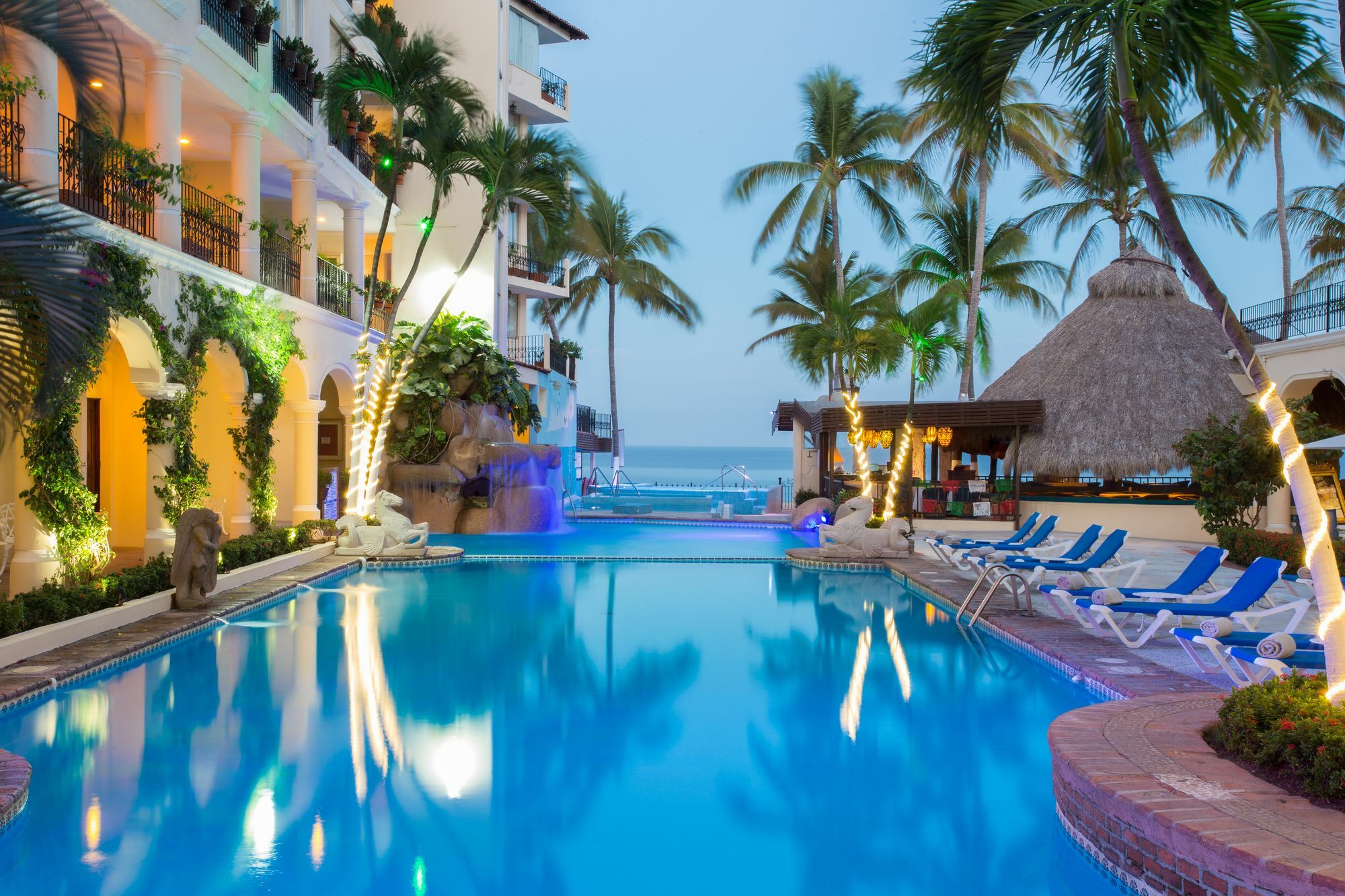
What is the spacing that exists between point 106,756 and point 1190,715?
20.0 feet

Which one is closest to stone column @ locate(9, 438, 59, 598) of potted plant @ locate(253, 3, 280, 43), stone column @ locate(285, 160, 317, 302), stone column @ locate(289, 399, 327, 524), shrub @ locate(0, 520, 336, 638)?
shrub @ locate(0, 520, 336, 638)

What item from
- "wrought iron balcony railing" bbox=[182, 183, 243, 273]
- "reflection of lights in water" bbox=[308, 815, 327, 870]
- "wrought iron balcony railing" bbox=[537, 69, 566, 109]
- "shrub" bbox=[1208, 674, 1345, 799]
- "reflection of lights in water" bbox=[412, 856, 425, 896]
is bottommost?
"reflection of lights in water" bbox=[412, 856, 425, 896]

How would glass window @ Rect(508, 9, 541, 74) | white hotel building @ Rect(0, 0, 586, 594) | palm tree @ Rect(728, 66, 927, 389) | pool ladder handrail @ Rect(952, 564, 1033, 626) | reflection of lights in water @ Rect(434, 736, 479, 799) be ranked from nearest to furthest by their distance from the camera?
1. reflection of lights in water @ Rect(434, 736, 479, 799)
2. pool ladder handrail @ Rect(952, 564, 1033, 626)
3. white hotel building @ Rect(0, 0, 586, 594)
4. palm tree @ Rect(728, 66, 927, 389)
5. glass window @ Rect(508, 9, 541, 74)

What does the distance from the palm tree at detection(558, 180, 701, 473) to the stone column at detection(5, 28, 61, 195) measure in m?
24.1

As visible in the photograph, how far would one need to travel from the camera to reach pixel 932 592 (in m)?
12.7

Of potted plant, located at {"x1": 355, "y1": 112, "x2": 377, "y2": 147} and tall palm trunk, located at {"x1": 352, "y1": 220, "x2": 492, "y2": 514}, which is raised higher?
potted plant, located at {"x1": 355, "y1": 112, "x2": 377, "y2": 147}

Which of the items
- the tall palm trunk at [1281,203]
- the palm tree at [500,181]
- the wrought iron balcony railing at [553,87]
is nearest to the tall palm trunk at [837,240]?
the wrought iron balcony railing at [553,87]

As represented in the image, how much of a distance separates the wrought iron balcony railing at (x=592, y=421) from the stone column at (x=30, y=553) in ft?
93.5

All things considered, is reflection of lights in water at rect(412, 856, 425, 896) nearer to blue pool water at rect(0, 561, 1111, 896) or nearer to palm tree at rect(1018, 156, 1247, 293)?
blue pool water at rect(0, 561, 1111, 896)

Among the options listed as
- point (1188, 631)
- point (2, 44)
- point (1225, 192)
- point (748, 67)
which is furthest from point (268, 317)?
point (748, 67)

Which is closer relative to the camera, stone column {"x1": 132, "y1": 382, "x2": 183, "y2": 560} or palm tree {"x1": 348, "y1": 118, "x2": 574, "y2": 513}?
stone column {"x1": 132, "y1": 382, "x2": 183, "y2": 560}

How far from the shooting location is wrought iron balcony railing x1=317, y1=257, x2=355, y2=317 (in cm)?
1855

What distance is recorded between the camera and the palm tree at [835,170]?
2727 cm

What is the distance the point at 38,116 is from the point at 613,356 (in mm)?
25815
